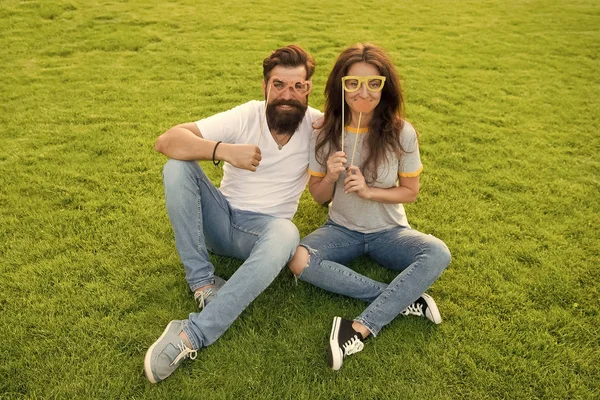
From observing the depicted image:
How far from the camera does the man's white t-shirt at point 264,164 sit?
3398 millimetres

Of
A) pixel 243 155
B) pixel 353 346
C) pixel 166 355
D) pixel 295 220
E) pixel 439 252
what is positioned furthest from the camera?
pixel 295 220

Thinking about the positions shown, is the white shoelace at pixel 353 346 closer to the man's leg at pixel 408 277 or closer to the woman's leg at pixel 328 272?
the man's leg at pixel 408 277

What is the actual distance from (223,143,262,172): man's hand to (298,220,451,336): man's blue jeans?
2.32ft

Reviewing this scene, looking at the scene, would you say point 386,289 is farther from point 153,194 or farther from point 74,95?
point 74,95

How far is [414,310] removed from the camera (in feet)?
10.7

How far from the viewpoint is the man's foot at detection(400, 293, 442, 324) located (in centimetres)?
320

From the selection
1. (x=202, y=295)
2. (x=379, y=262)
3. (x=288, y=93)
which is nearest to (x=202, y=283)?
(x=202, y=295)

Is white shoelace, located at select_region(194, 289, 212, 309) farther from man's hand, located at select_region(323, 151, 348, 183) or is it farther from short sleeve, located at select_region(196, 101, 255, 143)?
man's hand, located at select_region(323, 151, 348, 183)

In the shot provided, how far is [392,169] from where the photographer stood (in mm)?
3348

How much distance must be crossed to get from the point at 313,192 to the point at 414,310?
107cm

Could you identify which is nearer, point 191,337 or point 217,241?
point 191,337

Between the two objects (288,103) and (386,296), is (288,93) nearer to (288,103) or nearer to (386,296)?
(288,103)

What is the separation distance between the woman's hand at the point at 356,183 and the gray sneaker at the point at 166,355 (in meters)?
1.37

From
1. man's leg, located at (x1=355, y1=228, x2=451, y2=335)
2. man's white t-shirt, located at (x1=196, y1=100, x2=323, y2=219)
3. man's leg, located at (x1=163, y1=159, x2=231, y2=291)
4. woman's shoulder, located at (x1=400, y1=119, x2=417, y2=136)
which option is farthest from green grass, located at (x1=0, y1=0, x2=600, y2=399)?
woman's shoulder, located at (x1=400, y1=119, x2=417, y2=136)
